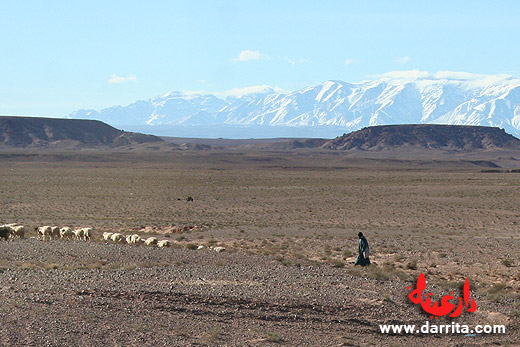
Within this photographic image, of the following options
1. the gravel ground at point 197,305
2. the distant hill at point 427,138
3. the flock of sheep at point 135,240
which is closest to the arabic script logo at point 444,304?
the gravel ground at point 197,305

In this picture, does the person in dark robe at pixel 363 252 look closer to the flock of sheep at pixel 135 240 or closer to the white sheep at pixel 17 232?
the flock of sheep at pixel 135 240

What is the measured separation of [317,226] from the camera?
113ft

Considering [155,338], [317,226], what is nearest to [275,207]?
[317,226]

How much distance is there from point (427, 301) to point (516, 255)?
1029cm

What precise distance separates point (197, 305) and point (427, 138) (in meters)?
167

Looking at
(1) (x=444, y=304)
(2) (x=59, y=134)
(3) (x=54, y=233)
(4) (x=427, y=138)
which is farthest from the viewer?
(4) (x=427, y=138)

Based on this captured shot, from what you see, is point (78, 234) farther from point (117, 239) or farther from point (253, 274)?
point (253, 274)

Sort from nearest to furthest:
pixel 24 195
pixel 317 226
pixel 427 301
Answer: pixel 427 301 → pixel 317 226 → pixel 24 195

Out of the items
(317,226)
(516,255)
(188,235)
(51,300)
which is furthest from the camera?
(317,226)

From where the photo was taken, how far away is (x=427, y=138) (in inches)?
6855

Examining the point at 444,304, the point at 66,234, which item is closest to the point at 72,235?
the point at 66,234

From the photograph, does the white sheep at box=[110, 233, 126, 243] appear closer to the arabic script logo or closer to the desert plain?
the desert plain

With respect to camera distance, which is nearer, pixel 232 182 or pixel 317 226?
pixel 317 226

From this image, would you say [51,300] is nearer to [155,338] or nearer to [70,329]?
[70,329]
